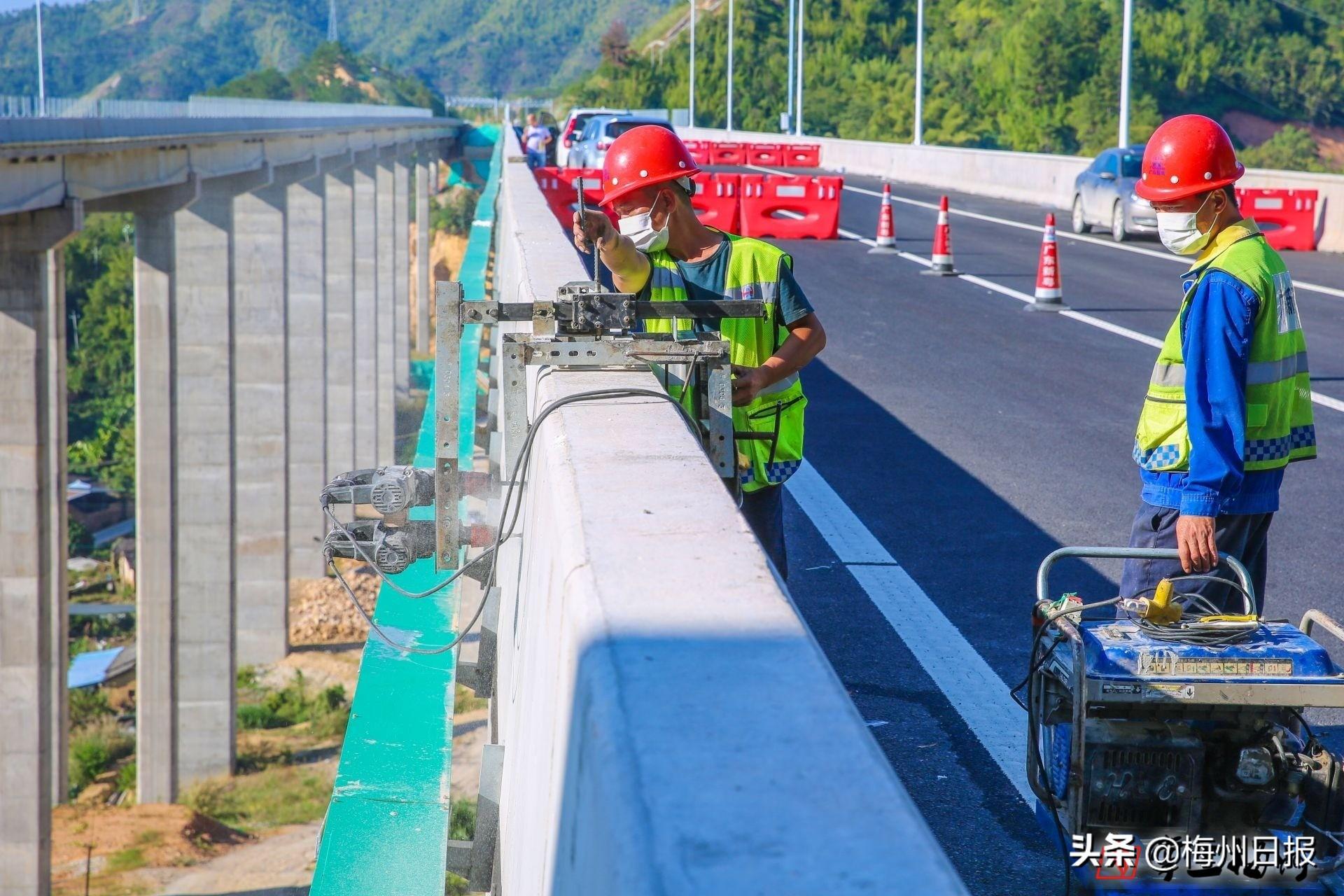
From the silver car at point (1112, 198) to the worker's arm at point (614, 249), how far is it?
19.9 m

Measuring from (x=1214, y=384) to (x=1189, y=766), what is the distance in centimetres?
98

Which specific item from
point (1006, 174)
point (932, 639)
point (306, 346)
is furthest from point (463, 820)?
point (306, 346)

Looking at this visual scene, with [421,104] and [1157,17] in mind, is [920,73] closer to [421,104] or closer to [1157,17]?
[1157,17]

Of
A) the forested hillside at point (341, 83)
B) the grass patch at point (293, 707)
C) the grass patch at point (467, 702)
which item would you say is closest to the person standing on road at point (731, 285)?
the grass patch at point (467, 702)

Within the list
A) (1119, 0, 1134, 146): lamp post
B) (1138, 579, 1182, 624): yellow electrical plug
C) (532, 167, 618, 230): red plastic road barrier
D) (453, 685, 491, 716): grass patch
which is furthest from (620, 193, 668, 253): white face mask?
(1119, 0, 1134, 146): lamp post

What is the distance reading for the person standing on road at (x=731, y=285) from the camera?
485 centimetres

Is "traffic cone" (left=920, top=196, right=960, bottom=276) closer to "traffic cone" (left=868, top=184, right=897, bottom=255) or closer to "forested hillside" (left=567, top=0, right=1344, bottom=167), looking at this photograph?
"traffic cone" (left=868, top=184, right=897, bottom=255)

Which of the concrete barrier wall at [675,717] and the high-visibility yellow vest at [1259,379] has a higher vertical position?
the high-visibility yellow vest at [1259,379]

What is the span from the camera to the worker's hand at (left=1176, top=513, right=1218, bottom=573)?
14.5ft

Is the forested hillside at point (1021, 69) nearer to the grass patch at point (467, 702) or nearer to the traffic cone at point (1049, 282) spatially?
the grass patch at point (467, 702)

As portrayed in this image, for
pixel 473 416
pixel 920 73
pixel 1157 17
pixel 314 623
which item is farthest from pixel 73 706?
pixel 1157 17

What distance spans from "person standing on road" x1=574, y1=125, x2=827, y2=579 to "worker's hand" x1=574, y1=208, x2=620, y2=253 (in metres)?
0.06

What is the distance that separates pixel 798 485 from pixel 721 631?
707 centimetres

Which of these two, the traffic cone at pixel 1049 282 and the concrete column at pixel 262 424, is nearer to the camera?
the traffic cone at pixel 1049 282
